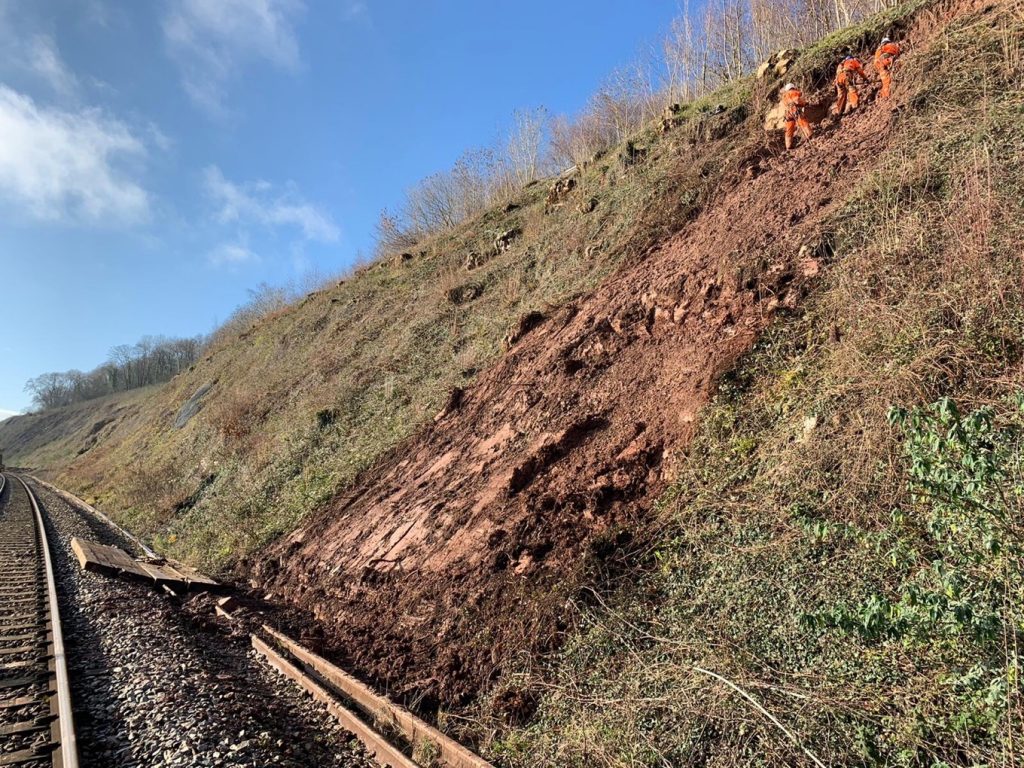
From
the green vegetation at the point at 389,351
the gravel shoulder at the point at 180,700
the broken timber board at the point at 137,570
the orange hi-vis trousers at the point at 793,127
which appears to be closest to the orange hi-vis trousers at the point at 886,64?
the orange hi-vis trousers at the point at 793,127

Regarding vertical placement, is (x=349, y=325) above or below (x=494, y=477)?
above

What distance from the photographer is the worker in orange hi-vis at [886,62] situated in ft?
28.6

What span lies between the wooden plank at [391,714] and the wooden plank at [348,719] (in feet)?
0.69

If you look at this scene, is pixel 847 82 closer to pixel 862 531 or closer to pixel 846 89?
pixel 846 89

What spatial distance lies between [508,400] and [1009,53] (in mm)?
7980

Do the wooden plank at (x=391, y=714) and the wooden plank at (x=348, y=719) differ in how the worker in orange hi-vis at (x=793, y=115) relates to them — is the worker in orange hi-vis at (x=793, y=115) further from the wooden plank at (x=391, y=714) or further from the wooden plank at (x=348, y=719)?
the wooden plank at (x=348, y=719)

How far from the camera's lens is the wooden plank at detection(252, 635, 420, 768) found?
4533 mm

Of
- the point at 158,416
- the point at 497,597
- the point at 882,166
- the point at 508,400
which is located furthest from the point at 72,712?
the point at 158,416

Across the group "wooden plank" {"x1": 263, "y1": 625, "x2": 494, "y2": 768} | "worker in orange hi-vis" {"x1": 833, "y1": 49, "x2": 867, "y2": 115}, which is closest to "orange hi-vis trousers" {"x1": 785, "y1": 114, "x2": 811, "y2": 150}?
"worker in orange hi-vis" {"x1": 833, "y1": 49, "x2": 867, "y2": 115}

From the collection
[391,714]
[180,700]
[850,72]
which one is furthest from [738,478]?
[850,72]

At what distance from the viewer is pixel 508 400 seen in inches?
376

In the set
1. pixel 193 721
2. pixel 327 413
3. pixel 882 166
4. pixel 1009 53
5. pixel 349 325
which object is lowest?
pixel 193 721

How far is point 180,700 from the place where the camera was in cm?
535

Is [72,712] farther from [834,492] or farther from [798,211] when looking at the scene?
[798,211]
